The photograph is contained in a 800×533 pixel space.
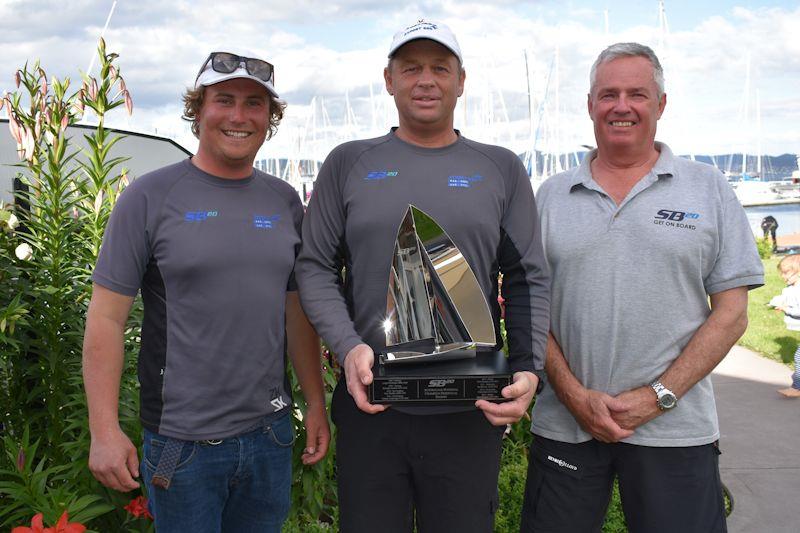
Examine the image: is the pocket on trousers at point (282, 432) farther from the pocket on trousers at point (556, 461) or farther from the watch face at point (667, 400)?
the watch face at point (667, 400)

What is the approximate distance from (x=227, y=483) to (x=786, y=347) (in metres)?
7.80

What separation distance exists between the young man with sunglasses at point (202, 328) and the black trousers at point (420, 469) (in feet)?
0.91

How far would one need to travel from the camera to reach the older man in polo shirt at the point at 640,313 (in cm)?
241

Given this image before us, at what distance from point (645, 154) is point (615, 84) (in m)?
0.28

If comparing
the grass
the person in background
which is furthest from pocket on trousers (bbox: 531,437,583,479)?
the person in background

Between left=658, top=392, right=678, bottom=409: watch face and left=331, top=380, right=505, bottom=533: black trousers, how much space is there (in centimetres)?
62

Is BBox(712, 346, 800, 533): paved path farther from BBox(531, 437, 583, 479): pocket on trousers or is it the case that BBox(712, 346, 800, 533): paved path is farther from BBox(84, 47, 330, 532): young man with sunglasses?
BBox(84, 47, 330, 532): young man with sunglasses

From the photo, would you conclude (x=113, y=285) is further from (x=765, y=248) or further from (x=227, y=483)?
(x=765, y=248)

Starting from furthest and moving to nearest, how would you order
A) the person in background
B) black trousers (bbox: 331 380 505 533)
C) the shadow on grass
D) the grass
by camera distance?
1. the person in background
2. the grass
3. the shadow on grass
4. black trousers (bbox: 331 380 505 533)

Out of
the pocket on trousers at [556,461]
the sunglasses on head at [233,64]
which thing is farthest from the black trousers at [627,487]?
the sunglasses on head at [233,64]

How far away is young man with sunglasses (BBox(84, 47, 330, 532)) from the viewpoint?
2.12 meters

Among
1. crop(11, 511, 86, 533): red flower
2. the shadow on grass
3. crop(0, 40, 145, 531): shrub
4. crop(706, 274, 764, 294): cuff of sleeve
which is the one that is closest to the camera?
crop(11, 511, 86, 533): red flower

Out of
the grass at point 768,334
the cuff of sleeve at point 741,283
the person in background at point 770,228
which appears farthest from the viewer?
the person in background at point 770,228

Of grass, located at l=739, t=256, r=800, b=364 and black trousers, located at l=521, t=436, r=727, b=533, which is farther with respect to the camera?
grass, located at l=739, t=256, r=800, b=364
